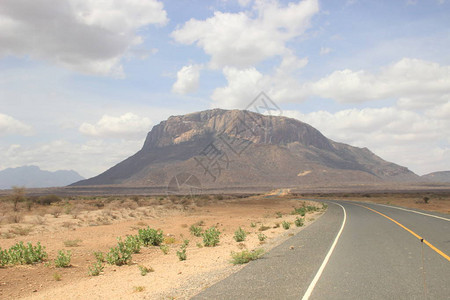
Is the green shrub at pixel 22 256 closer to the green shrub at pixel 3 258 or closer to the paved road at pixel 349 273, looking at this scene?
the green shrub at pixel 3 258

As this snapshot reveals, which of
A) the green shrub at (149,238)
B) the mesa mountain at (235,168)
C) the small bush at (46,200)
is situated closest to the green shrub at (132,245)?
the green shrub at (149,238)

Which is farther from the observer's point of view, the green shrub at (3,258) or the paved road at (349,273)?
the green shrub at (3,258)

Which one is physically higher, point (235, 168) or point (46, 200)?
point (235, 168)

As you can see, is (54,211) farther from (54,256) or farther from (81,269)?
(81,269)

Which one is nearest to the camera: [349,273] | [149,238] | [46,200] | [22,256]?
[349,273]

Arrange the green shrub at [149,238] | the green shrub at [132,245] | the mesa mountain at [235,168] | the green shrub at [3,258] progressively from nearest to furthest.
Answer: the green shrub at [3,258], the green shrub at [132,245], the green shrub at [149,238], the mesa mountain at [235,168]

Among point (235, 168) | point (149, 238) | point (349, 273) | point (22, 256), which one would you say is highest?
point (235, 168)

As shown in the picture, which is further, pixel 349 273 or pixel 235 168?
pixel 235 168

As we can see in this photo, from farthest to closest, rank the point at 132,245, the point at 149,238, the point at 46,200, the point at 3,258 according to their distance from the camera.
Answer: the point at 46,200, the point at 149,238, the point at 132,245, the point at 3,258

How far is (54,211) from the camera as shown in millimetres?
29609

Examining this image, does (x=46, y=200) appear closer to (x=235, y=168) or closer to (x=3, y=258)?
(x=3, y=258)

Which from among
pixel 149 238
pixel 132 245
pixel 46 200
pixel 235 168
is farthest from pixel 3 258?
pixel 235 168

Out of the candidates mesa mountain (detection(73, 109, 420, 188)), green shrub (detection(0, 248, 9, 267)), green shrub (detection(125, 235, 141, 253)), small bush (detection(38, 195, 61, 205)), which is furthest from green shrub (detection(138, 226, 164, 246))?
mesa mountain (detection(73, 109, 420, 188))

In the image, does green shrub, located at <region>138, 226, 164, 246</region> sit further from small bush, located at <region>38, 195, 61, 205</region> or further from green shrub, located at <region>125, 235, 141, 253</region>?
small bush, located at <region>38, 195, 61, 205</region>
